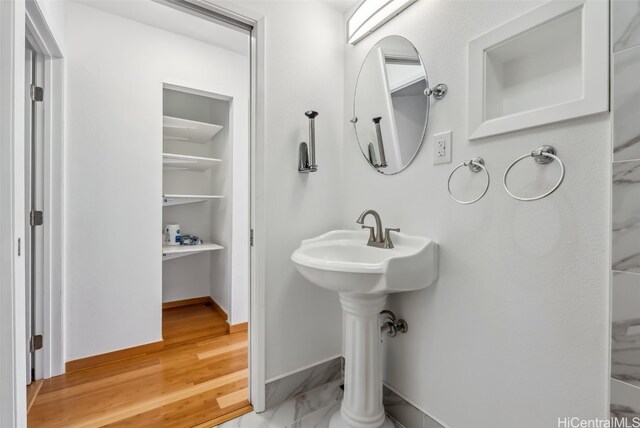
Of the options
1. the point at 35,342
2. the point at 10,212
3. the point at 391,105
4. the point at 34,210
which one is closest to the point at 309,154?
the point at 391,105

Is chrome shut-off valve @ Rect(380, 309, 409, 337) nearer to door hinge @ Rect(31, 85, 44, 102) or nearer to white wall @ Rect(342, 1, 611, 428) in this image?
white wall @ Rect(342, 1, 611, 428)

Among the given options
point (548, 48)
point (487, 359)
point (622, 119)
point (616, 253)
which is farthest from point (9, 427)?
point (548, 48)

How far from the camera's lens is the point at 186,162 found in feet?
8.61

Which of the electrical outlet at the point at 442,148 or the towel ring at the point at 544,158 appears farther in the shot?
the electrical outlet at the point at 442,148

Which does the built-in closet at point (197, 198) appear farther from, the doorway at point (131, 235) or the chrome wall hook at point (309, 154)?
the chrome wall hook at point (309, 154)

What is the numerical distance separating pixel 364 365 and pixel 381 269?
563 mm

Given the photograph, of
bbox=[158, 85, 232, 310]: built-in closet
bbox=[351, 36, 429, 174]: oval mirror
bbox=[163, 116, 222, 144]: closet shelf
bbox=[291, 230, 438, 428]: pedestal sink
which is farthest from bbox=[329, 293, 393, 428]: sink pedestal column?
bbox=[163, 116, 222, 144]: closet shelf

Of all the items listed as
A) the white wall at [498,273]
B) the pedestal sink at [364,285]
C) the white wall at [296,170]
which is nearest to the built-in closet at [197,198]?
the white wall at [296,170]

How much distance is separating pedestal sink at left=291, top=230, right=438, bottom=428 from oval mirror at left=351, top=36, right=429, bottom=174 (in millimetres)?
431

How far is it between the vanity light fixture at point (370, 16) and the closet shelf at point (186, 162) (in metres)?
1.55

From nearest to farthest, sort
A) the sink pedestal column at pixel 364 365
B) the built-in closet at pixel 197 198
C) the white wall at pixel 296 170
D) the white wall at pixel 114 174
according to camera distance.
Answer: the sink pedestal column at pixel 364 365
the white wall at pixel 296 170
the white wall at pixel 114 174
the built-in closet at pixel 197 198

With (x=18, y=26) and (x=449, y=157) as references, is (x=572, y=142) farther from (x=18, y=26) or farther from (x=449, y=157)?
(x=18, y=26)

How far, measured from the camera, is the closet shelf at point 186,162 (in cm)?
243

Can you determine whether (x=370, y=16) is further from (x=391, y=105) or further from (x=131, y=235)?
(x=131, y=235)
